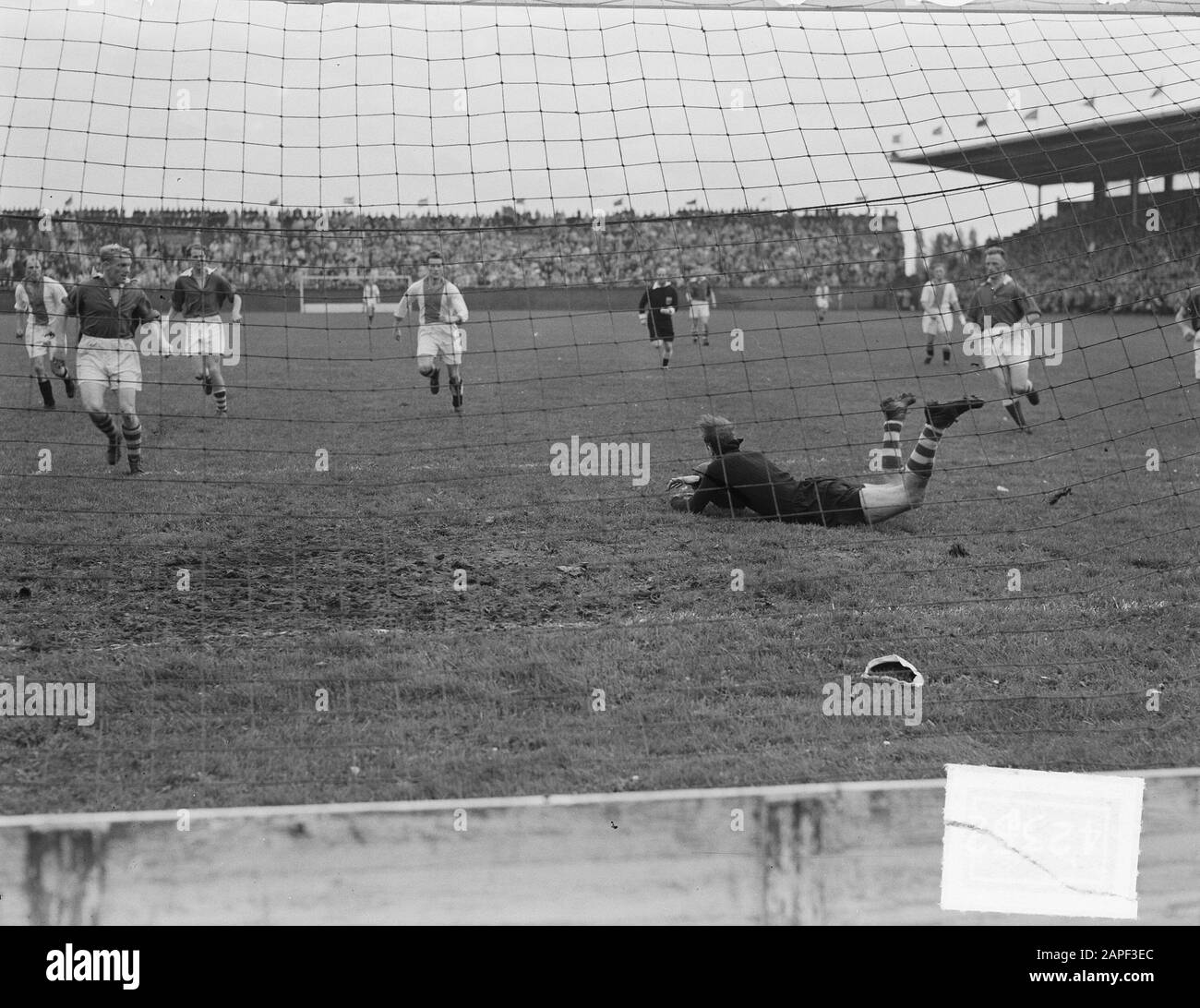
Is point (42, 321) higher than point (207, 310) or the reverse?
higher

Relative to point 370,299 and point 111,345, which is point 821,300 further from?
point 111,345

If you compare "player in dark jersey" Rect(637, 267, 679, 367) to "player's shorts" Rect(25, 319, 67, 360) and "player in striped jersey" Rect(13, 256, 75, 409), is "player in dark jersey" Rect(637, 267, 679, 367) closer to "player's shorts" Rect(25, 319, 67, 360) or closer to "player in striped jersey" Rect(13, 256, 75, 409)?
"player in striped jersey" Rect(13, 256, 75, 409)

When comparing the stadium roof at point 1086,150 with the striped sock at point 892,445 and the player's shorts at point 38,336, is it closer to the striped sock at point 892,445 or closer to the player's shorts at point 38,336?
the striped sock at point 892,445

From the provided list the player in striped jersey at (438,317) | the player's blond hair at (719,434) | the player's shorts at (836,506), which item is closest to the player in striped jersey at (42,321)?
the player in striped jersey at (438,317)

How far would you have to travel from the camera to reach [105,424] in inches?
365

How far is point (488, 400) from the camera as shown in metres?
13.9

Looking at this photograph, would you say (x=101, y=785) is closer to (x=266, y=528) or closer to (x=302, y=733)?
(x=302, y=733)

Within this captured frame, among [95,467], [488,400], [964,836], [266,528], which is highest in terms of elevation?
[488,400]

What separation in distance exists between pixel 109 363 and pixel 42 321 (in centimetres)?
513

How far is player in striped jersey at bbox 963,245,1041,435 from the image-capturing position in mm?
11648

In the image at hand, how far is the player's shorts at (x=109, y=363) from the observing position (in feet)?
30.1

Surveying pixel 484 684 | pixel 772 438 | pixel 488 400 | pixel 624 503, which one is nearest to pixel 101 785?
pixel 484 684

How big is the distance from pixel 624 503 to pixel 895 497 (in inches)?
73.6

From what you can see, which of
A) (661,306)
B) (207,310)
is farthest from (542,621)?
(661,306)
